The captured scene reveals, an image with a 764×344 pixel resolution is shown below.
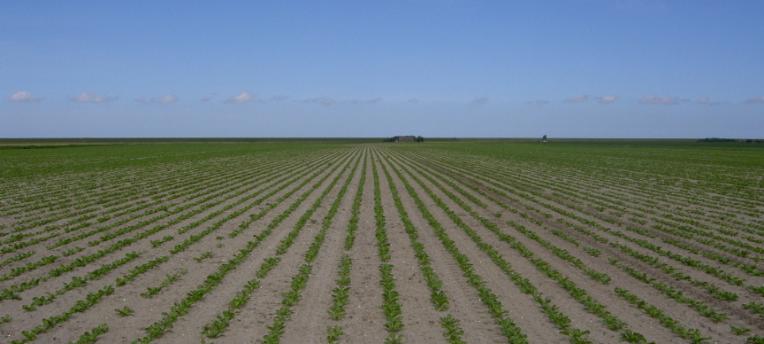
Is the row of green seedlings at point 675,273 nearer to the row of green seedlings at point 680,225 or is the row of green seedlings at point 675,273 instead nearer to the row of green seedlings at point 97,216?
the row of green seedlings at point 680,225

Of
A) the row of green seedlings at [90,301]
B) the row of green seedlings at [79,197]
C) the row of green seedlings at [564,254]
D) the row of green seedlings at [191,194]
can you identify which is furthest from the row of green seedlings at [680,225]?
the row of green seedlings at [79,197]

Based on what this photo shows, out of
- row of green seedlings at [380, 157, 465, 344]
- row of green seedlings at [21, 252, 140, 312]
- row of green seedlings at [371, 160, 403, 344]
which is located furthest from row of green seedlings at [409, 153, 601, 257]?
row of green seedlings at [21, 252, 140, 312]

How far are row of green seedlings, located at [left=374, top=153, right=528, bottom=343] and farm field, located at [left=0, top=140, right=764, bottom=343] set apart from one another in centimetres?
4

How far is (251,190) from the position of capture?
24109 mm

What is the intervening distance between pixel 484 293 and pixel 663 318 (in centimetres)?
248

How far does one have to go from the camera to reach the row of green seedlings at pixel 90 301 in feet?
23.4

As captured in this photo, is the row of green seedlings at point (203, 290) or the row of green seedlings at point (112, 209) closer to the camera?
the row of green seedlings at point (203, 290)

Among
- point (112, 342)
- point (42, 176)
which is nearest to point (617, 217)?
point (112, 342)

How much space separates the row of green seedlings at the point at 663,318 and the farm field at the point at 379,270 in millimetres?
33

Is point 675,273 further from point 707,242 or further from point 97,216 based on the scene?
point 97,216

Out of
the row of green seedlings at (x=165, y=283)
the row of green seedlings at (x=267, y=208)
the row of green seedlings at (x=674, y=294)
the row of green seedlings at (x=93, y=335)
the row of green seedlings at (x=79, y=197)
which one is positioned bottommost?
the row of green seedlings at (x=93, y=335)

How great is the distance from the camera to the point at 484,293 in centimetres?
886

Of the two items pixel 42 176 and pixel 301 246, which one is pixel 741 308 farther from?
pixel 42 176

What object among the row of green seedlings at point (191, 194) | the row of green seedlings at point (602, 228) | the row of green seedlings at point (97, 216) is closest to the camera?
the row of green seedlings at point (602, 228)
